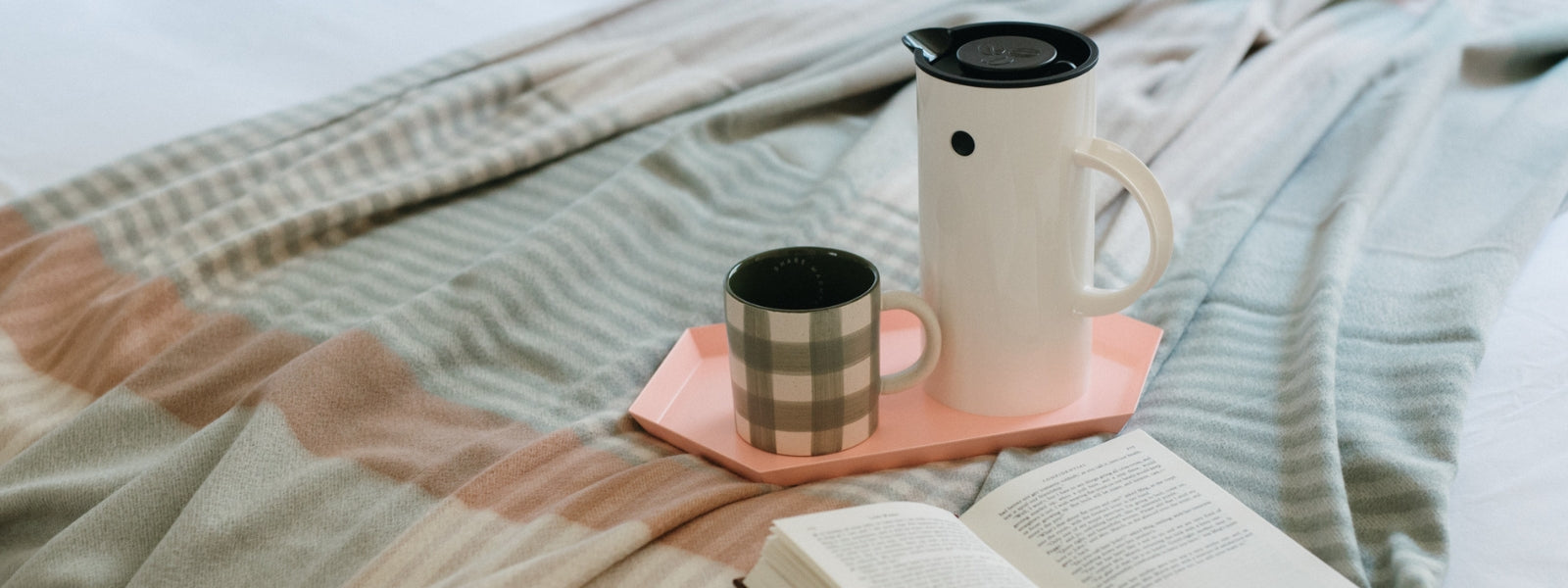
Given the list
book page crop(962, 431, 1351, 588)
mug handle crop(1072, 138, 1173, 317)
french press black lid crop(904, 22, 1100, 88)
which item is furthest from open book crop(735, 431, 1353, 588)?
french press black lid crop(904, 22, 1100, 88)

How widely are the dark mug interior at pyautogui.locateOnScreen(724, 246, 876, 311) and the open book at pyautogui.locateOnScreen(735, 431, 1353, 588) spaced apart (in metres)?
0.15

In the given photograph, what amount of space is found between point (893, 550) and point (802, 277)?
20 cm

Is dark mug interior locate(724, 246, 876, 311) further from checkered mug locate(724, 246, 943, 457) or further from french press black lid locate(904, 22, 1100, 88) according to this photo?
french press black lid locate(904, 22, 1100, 88)

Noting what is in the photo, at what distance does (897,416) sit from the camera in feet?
2.46

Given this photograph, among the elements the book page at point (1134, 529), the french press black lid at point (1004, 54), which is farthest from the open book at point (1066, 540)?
the french press black lid at point (1004, 54)

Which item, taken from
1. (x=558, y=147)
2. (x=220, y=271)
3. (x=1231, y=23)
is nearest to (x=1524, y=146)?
(x=1231, y=23)

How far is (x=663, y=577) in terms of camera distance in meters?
0.62

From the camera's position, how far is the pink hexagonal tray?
0.71 m

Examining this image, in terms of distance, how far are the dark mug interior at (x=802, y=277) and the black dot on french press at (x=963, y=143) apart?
9 cm

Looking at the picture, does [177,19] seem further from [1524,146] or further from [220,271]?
[1524,146]

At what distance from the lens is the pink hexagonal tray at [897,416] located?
27.9 inches

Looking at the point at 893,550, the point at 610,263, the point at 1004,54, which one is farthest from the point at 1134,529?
the point at 610,263

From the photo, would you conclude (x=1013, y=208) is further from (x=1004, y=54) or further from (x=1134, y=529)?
(x=1134, y=529)

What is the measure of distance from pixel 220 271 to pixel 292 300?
8cm
